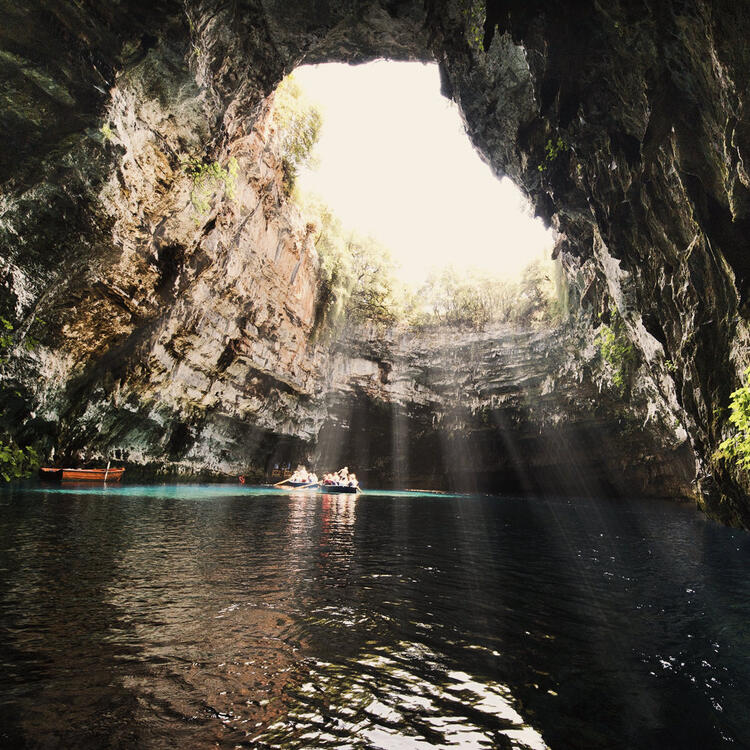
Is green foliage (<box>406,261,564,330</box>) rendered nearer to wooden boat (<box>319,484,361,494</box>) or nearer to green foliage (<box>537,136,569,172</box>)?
wooden boat (<box>319,484,361,494</box>)

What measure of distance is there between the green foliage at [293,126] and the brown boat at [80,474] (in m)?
17.5

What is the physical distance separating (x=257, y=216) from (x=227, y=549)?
19.6m

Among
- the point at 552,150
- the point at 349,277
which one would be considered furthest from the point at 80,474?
the point at 552,150

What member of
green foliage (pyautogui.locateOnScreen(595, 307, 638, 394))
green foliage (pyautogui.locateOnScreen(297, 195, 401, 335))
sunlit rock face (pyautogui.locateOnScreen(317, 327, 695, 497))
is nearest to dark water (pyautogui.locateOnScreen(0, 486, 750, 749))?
green foliage (pyautogui.locateOnScreen(595, 307, 638, 394))

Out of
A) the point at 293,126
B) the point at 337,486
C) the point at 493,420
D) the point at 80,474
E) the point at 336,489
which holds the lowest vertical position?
the point at 336,489

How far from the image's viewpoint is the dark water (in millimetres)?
2400

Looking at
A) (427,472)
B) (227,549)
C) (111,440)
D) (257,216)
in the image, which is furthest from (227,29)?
(427,472)

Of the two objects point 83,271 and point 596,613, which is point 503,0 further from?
point 83,271

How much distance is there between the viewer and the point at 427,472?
38.8 metres

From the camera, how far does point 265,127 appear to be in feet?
68.3

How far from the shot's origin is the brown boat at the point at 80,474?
19000mm

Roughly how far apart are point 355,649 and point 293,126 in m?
24.7

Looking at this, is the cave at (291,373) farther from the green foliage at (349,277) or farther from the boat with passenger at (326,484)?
the boat with passenger at (326,484)

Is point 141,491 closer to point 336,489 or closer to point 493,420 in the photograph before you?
point 336,489
